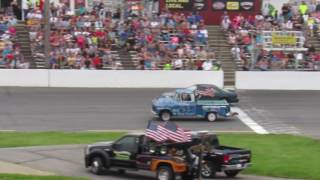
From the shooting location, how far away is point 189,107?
110 feet

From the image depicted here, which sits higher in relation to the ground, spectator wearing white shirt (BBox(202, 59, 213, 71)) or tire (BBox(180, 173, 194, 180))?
tire (BBox(180, 173, 194, 180))

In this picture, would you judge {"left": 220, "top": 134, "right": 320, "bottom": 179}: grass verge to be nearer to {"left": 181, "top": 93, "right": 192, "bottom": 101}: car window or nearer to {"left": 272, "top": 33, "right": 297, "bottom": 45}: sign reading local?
{"left": 181, "top": 93, "right": 192, "bottom": 101}: car window

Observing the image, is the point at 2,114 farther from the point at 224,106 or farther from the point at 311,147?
the point at 311,147

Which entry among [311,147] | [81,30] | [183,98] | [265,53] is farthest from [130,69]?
[311,147]

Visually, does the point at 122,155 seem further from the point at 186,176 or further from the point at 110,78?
the point at 110,78

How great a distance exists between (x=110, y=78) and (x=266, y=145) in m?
19.2

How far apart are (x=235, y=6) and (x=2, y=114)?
75.1 feet

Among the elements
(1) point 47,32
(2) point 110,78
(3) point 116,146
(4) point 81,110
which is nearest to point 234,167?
(3) point 116,146

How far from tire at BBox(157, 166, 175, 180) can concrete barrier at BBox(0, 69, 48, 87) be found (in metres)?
24.7

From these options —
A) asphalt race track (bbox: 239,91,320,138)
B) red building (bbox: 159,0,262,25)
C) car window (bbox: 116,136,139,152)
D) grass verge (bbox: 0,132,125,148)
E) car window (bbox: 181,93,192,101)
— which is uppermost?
red building (bbox: 159,0,262,25)

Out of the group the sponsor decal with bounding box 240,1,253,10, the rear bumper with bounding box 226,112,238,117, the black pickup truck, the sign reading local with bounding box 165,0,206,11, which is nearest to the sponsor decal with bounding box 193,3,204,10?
the sign reading local with bounding box 165,0,206,11

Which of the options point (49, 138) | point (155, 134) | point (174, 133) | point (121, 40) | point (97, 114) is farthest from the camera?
point (121, 40)

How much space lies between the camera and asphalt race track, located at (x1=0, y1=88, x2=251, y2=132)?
31672mm

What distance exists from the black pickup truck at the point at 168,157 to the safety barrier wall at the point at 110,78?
22001 mm
